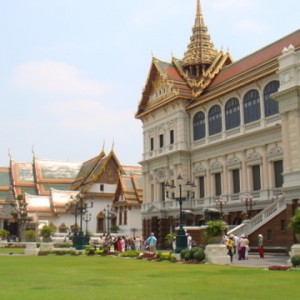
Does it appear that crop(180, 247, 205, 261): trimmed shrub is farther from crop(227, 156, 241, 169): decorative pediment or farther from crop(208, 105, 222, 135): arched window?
crop(208, 105, 222, 135): arched window

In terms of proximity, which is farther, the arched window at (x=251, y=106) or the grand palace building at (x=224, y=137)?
the arched window at (x=251, y=106)

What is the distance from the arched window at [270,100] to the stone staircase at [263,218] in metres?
7.71

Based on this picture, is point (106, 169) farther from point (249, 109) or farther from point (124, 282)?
point (124, 282)

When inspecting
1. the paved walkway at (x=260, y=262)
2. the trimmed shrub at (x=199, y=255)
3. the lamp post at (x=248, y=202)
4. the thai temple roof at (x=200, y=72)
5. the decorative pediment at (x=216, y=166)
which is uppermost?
the thai temple roof at (x=200, y=72)

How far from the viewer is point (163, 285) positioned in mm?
12469

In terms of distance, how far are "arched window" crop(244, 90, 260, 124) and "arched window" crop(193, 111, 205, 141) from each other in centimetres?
580

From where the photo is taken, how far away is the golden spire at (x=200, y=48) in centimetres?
5056

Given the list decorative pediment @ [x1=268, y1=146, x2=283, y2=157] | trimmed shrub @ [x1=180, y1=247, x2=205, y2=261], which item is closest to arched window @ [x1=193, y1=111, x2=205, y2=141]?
decorative pediment @ [x1=268, y1=146, x2=283, y2=157]

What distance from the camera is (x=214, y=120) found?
42.6m

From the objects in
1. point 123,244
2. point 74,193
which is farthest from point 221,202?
point 74,193

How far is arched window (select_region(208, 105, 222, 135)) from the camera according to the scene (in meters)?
42.0

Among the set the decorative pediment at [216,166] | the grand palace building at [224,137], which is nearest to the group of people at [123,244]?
the grand palace building at [224,137]

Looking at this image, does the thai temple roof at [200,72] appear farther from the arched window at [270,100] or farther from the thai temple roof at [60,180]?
the thai temple roof at [60,180]

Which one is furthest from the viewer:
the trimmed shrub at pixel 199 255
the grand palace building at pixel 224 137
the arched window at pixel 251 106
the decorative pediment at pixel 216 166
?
the decorative pediment at pixel 216 166
